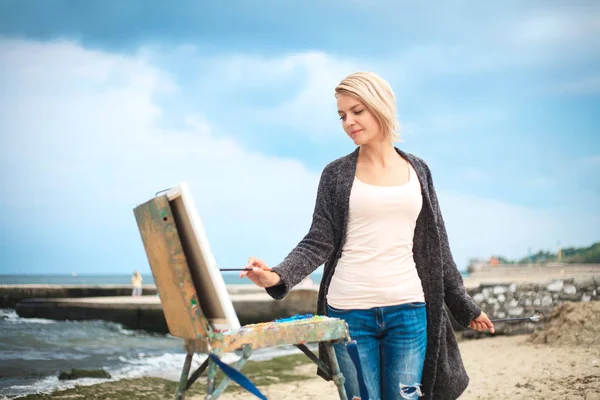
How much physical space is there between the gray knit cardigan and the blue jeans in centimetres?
13

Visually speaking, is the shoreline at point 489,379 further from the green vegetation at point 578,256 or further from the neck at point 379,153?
the green vegetation at point 578,256

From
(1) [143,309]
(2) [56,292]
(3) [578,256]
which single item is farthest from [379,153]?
(3) [578,256]

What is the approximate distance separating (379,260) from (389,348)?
36 centimetres

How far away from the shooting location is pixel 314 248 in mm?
2660

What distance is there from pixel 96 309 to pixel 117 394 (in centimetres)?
1298

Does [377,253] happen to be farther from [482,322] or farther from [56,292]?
[56,292]

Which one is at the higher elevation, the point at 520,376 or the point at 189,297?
the point at 189,297

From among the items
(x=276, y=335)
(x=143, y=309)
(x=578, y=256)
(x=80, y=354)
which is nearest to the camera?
(x=276, y=335)

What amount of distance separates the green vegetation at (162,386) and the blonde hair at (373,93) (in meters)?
5.29

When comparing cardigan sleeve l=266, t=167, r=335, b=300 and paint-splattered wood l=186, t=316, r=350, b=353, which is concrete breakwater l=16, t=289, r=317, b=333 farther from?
paint-splattered wood l=186, t=316, r=350, b=353

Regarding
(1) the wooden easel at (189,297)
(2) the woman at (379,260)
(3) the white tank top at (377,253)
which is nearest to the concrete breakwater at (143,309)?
(2) the woman at (379,260)

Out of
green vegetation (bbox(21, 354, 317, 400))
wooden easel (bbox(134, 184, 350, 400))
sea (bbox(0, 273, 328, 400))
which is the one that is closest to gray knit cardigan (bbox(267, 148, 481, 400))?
wooden easel (bbox(134, 184, 350, 400))

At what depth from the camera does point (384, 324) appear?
259 cm

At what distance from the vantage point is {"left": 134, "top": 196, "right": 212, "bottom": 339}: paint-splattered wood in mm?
1974
